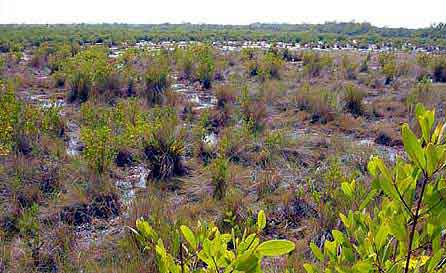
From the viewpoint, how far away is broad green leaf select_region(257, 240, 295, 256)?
777mm

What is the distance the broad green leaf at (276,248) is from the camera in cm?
78

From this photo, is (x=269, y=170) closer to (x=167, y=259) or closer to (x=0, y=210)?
(x=0, y=210)

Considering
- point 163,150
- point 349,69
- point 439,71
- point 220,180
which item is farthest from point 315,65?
point 220,180

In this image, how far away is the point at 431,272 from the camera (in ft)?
3.00

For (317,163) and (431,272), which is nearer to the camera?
(431,272)

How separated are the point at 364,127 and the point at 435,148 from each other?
6.88 metres

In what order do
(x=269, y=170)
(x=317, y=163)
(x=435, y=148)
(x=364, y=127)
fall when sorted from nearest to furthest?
1. (x=435, y=148)
2. (x=269, y=170)
3. (x=317, y=163)
4. (x=364, y=127)

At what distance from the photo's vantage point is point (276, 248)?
785mm

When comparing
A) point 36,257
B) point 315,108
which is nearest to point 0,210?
point 36,257

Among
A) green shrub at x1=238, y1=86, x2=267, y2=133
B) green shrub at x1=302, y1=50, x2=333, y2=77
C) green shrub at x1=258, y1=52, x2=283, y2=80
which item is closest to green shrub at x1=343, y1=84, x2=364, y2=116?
green shrub at x1=238, y1=86, x2=267, y2=133

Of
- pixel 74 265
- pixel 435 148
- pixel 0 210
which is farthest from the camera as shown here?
pixel 0 210

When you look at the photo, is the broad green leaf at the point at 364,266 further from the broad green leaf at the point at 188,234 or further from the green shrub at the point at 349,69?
the green shrub at the point at 349,69

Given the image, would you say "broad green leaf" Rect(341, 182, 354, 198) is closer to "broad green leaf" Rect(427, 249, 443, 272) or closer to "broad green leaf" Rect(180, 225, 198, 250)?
"broad green leaf" Rect(427, 249, 443, 272)

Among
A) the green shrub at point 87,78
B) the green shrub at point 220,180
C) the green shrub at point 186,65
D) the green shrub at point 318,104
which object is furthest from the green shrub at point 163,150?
the green shrub at point 186,65
